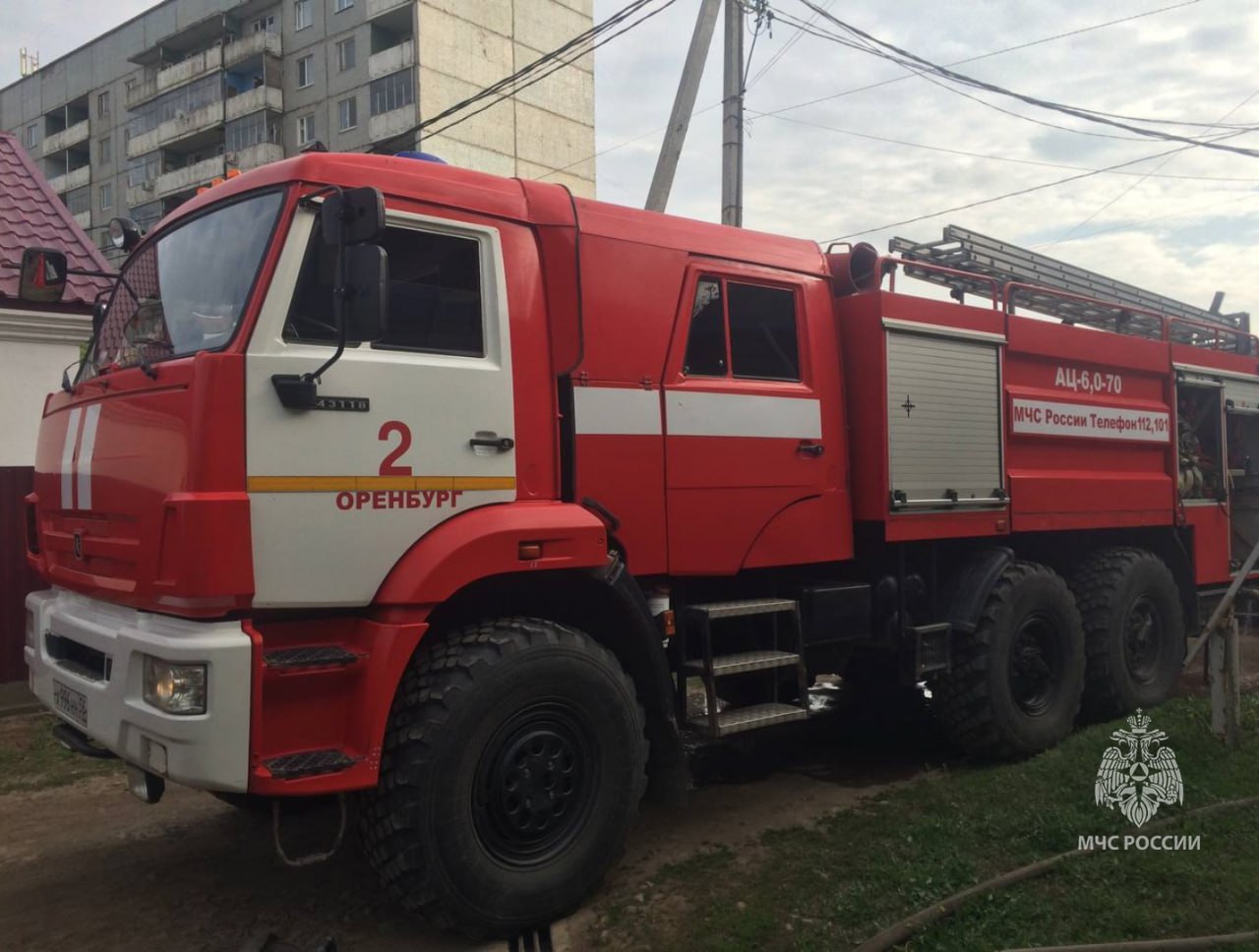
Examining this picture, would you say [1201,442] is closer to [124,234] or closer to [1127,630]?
[1127,630]

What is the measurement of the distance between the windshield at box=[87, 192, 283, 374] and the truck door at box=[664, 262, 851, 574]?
1.87 m

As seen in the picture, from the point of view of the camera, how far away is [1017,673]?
5992 mm

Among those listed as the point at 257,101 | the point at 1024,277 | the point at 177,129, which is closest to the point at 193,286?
the point at 1024,277

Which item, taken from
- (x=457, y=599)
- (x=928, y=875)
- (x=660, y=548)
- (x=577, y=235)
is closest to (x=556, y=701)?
(x=457, y=599)

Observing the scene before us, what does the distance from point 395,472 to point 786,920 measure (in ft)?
7.43

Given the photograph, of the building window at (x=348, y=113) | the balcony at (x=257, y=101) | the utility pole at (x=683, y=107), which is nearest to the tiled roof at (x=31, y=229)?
the utility pole at (x=683, y=107)

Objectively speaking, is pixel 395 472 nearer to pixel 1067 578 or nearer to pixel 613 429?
pixel 613 429

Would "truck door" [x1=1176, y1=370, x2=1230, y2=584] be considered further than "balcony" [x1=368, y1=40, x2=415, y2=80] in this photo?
No

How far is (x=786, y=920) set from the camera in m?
3.76

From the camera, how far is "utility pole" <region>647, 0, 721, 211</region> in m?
10.2

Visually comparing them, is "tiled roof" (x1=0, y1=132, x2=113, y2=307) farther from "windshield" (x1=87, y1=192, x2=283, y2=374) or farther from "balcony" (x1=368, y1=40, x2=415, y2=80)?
"balcony" (x1=368, y1=40, x2=415, y2=80)

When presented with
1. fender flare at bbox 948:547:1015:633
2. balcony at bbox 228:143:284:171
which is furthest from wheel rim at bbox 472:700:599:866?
balcony at bbox 228:143:284:171

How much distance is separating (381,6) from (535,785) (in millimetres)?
42336

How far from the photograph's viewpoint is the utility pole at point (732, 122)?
1094cm
